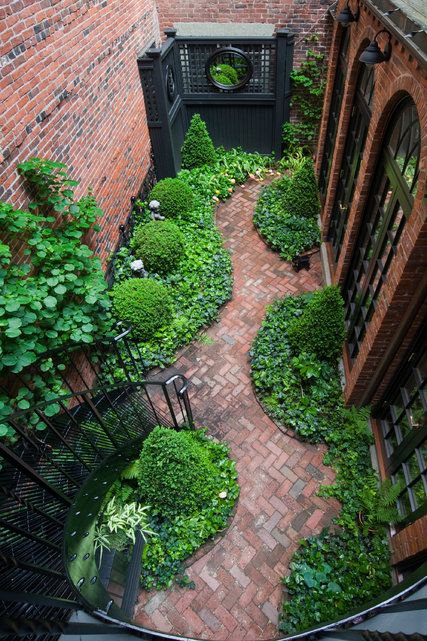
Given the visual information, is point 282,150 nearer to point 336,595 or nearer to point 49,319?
point 49,319

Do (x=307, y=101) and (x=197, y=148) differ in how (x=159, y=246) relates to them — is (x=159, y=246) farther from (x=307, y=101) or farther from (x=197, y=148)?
(x=307, y=101)

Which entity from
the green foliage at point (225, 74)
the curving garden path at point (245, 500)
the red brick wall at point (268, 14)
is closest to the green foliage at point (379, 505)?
the curving garden path at point (245, 500)

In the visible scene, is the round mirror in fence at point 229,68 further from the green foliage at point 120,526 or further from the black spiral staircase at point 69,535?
the green foliage at point 120,526

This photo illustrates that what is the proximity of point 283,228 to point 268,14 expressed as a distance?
180 inches

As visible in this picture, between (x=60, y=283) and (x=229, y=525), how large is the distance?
3247 millimetres

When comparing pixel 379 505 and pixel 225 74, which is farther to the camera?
pixel 225 74

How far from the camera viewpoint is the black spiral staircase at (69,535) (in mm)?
1940

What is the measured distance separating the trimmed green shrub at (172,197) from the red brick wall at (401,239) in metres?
3.19

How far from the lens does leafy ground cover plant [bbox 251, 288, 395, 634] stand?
11.4ft

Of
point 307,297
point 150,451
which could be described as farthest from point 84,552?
point 307,297

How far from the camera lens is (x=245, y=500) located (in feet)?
14.0

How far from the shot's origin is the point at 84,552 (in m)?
3.05

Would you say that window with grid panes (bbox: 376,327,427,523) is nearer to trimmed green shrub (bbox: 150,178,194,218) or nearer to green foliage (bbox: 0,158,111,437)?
green foliage (bbox: 0,158,111,437)

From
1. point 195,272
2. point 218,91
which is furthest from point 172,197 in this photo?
point 218,91
